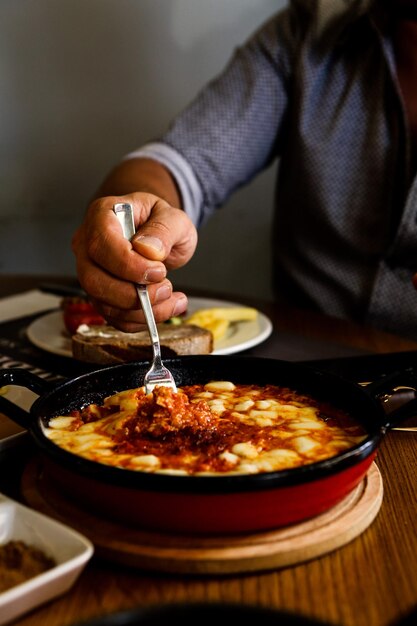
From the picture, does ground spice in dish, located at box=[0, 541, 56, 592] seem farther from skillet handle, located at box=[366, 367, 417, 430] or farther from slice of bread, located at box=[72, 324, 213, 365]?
slice of bread, located at box=[72, 324, 213, 365]

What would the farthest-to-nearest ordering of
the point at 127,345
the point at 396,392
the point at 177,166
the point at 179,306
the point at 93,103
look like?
1. the point at 93,103
2. the point at 177,166
3. the point at 127,345
4. the point at 179,306
5. the point at 396,392

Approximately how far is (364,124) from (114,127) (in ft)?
4.87

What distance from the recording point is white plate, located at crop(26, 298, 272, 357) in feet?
5.58

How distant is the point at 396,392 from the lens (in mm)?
1213

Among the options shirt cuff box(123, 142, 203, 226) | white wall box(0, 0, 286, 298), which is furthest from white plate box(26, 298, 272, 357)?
white wall box(0, 0, 286, 298)

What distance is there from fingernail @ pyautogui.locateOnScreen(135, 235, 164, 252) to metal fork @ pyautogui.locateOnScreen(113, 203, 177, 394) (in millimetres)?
57

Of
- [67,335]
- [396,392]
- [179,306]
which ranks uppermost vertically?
[179,306]

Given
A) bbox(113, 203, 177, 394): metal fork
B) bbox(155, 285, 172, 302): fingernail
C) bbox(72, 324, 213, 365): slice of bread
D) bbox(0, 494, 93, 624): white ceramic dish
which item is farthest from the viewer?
bbox(72, 324, 213, 365): slice of bread

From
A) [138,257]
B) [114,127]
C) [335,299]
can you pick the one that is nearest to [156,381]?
[138,257]

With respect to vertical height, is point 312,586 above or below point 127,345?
above

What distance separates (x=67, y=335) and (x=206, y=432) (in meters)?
0.89

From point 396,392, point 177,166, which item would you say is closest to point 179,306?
point 396,392

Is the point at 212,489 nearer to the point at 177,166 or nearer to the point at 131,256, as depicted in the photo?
the point at 131,256

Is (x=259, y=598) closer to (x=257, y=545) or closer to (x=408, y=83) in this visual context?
(x=257, y=545)
